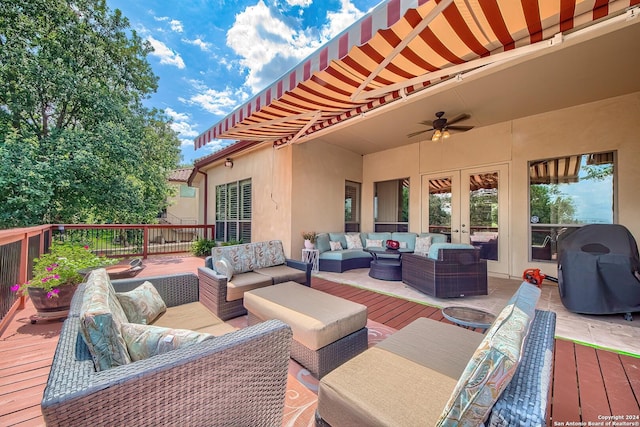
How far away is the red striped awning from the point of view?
1879 mm

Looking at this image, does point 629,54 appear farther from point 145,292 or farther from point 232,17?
point 232,17

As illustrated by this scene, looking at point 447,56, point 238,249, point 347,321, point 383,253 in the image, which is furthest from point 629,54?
point 238,249

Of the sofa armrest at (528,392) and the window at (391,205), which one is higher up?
the window at (391,205)

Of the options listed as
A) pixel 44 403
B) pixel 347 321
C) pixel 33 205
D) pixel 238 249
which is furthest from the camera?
pixel 33 205

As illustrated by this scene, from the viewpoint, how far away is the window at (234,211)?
7.33m

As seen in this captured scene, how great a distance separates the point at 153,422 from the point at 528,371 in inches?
58.8

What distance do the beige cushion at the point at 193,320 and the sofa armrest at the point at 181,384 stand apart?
755mm

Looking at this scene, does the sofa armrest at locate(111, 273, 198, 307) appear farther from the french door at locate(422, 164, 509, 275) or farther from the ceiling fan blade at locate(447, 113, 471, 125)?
the french door at locate(422, 164, 509, 275)

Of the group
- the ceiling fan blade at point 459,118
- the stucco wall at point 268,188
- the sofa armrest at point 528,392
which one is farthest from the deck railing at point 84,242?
the ceiling fan blade at point 459,118

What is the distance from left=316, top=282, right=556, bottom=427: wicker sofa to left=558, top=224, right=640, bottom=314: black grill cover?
2.49 meters

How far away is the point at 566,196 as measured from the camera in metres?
4.80

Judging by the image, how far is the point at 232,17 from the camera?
604 cm

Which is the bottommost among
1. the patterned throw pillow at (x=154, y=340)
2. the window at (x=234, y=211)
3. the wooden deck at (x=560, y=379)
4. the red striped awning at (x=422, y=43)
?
the wooden deck at (x=560, y=379)

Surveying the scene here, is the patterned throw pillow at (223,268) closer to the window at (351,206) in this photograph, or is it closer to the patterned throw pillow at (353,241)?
the patterned throw pillow at (353,241)
